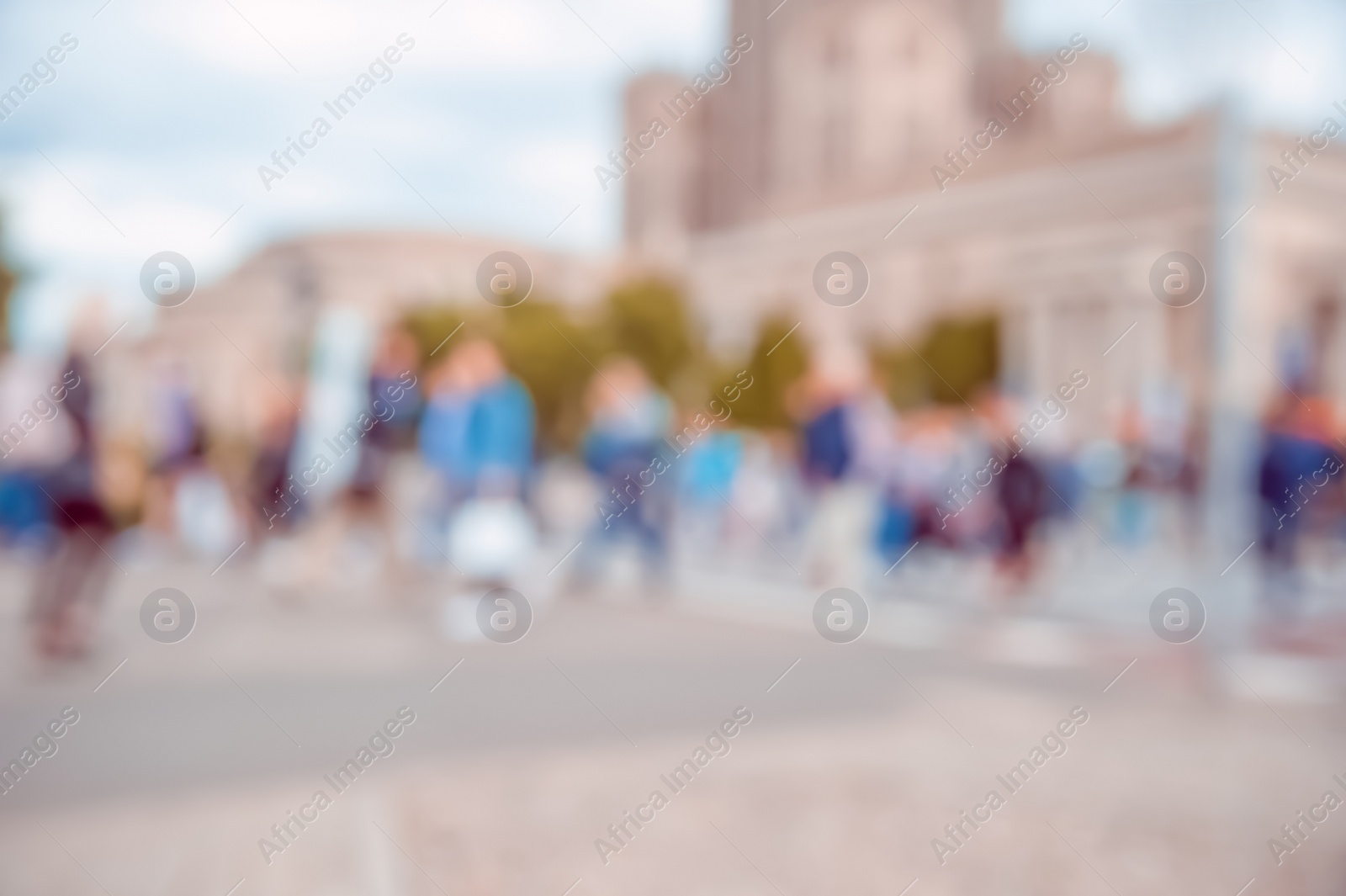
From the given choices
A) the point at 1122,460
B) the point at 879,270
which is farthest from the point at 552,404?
the point at 1122,460

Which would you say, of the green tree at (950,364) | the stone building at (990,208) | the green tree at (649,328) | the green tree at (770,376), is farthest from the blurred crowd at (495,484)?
the green tree at (649,328)

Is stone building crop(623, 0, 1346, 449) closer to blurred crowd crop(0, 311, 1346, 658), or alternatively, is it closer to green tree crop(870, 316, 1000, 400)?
green tree crop(870, 316, 1000, 400)

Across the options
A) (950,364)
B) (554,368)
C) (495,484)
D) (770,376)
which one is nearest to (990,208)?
(950,364)

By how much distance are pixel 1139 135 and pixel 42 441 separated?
163 feet

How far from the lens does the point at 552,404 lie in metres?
53.0

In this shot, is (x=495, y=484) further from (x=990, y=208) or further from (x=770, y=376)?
(x=990, y=208)

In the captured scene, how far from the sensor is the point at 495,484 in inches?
328

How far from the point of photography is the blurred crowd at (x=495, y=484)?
6.43 metres

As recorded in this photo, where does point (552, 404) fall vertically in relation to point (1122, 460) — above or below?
above

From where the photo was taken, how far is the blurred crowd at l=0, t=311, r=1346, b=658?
21.1 ft

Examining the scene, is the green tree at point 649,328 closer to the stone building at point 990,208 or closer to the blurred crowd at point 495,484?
the stone building at point 990,208

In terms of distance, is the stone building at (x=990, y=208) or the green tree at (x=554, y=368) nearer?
the stone building at (x=990, y=208)

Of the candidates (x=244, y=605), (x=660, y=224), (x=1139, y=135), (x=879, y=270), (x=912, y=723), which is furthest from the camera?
(x=660, y=224)

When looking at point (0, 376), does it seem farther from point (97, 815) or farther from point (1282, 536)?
point (1282, 536)
